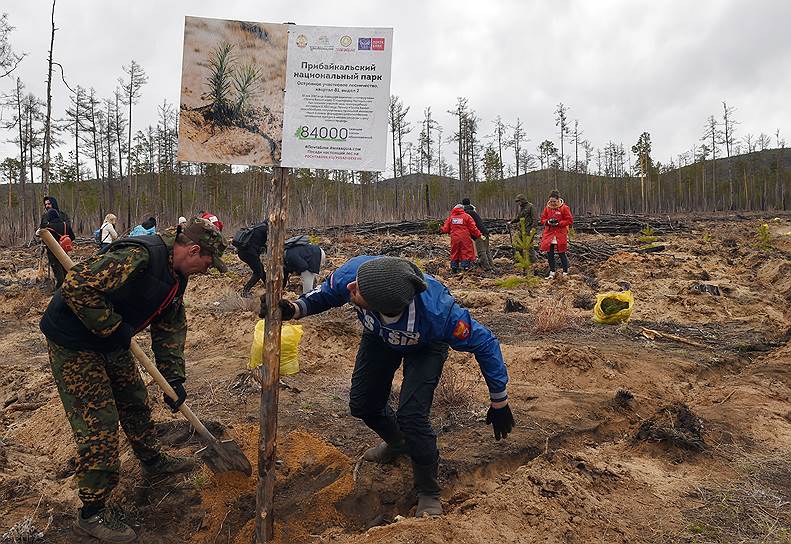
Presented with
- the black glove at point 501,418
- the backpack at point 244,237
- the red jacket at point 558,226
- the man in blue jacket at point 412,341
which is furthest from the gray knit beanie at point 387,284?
the red jacket at point 558,226

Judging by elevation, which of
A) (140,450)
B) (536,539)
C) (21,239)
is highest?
(21,239)

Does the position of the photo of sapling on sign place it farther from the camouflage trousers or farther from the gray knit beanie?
the camouflage trousers

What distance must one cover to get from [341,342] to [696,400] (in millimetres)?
3751

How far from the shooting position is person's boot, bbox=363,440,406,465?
3430 millimetres

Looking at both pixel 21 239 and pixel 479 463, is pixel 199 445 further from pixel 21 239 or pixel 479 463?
pixel 21 239

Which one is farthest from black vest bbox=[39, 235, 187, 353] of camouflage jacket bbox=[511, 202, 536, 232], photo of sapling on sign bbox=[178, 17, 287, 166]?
camouflage jacket bbox=[511, 202, 536, 232]

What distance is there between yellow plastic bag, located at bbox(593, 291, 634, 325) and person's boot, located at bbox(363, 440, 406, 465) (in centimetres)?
462

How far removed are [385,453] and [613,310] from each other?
4.78 meters

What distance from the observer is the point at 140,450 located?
→ 3297 millimetres

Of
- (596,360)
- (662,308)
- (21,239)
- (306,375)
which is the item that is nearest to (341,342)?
(306,375)

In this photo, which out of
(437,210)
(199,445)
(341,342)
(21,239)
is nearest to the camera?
(199,445)

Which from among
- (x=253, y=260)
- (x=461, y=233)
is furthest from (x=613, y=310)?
(x=253, y=260)

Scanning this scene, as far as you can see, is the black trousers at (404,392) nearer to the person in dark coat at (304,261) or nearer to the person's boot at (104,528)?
the person's boot at (104,528)

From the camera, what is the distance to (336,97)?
8.94 feet
